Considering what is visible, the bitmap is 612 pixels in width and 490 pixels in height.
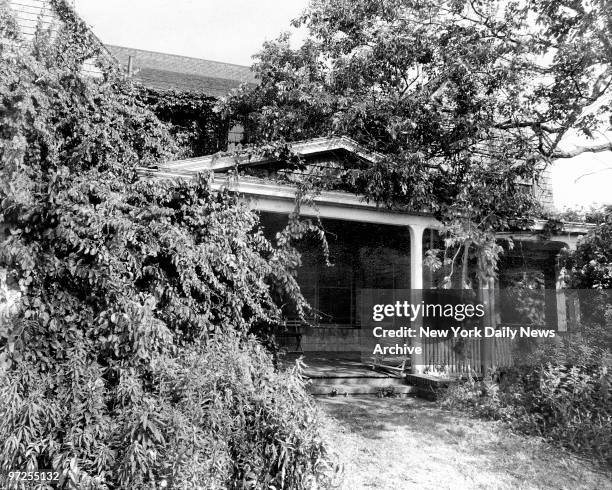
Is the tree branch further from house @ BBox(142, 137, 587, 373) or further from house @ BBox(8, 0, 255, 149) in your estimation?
house @ BBox(8, 0, 255, 149)

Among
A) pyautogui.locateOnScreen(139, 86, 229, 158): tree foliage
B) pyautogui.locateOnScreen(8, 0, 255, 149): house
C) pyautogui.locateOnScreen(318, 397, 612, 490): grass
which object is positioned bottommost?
pyautogui.locateOnScreen(318, 397, 612, 490): grass

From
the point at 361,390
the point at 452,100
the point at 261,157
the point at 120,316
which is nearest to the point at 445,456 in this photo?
the point at 361,390

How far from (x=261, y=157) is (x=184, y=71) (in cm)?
1156

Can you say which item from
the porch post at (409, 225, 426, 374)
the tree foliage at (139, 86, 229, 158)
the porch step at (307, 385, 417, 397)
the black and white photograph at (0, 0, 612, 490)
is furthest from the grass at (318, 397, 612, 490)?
the tree foliage at (139, 86, 229, 158)

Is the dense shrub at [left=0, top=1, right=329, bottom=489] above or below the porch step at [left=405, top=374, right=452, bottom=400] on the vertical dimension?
above

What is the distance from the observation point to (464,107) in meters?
11.0

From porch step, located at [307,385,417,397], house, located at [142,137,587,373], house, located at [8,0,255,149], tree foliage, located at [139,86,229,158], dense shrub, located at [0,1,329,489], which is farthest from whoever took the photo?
house, located at [8,0,255,149]

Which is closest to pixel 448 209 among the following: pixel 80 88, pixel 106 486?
pixel 80 88

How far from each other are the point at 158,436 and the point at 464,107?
9702 millimetres

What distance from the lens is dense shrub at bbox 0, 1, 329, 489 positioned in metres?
4.00

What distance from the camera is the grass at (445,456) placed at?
4941 mm

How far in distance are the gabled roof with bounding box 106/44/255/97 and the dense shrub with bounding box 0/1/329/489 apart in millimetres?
9512

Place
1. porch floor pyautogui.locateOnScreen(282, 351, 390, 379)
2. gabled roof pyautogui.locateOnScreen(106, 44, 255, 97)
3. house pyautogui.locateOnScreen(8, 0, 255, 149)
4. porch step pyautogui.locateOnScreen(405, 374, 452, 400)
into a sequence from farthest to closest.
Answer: gabled roof pyautogui.locateOnScreen(106, 44, 255, 97)
house pyautogui.locateOnScreen(8, 0, 255, 149)
porch floor pyautogui.locateOnScreen(282, 351, 390, 379)
porch step pyautogui.locateOnScreen(405, 374, 452, 400)

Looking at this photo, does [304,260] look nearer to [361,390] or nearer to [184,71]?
[361,390]
